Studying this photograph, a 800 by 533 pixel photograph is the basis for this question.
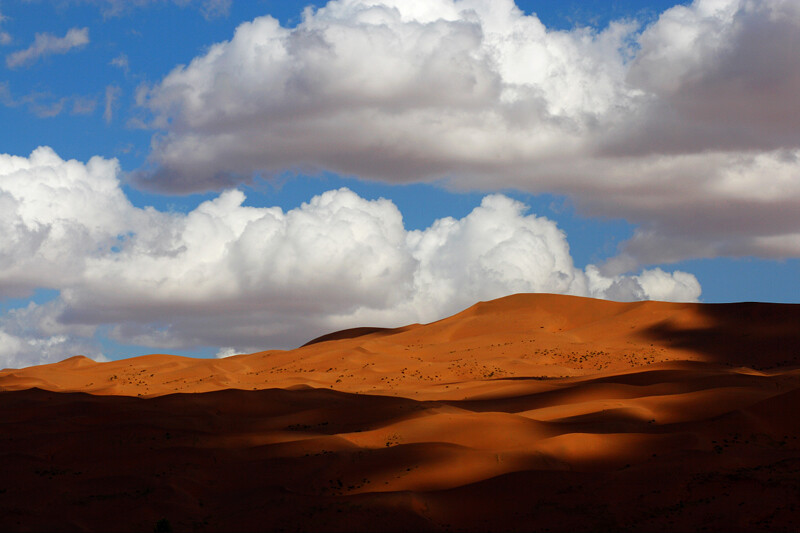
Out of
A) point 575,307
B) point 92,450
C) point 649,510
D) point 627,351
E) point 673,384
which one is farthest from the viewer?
point 575,307

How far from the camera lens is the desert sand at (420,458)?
1948cm

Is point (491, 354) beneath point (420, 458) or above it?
above

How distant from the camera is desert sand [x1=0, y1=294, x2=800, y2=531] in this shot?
19484 millimetres

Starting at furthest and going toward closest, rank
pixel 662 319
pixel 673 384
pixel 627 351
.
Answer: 1. pixel 662 319
2. pixel 627 351
3. pixel 673 384

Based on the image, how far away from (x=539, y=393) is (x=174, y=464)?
1834cm

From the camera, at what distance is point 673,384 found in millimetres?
36719

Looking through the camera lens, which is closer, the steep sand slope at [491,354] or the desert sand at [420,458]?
the desert sand at [420,458]

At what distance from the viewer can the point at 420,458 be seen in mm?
23812

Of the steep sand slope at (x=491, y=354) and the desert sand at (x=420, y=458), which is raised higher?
the steep sand slope at (x=491, y=354)

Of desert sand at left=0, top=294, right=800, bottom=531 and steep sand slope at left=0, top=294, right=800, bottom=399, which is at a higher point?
steep sand slope at left=0, top=294, right=800, bottom=399

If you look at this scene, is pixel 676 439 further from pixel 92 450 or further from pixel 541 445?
pixel 92 450

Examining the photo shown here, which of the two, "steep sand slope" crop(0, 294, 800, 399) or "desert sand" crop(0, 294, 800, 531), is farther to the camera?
"steep sand slope" crop(0, 294, 800, 399)

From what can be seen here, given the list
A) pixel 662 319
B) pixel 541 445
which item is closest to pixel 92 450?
pixel 541 445

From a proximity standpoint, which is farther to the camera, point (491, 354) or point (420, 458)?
point (491, 354)
